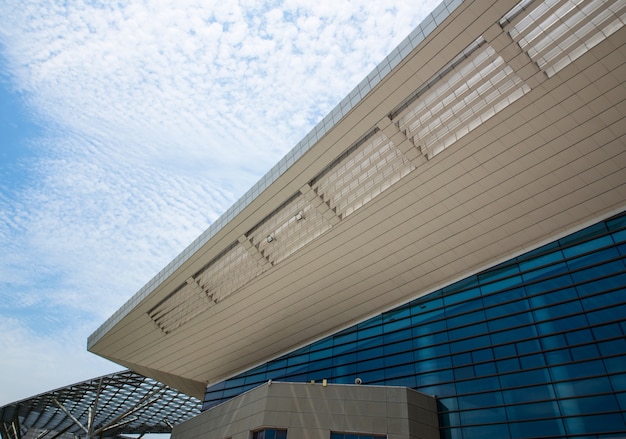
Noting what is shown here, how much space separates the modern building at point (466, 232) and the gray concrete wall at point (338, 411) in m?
0.12

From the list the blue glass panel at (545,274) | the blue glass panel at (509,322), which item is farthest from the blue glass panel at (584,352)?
the blue glass panel at (545,274)

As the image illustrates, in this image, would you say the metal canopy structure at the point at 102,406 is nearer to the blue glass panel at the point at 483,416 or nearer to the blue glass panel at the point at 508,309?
the blue glass panel at the point at 483,416

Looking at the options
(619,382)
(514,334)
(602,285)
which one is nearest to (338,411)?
(514,334)

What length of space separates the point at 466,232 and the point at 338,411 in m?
9.37

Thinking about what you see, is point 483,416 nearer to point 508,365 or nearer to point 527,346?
point 508,365

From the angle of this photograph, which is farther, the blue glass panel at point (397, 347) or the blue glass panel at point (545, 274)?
the blue glass panel at point (397, 347)

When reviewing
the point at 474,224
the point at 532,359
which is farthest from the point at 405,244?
the point at 532,359

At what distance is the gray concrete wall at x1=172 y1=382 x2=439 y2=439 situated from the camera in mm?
17812

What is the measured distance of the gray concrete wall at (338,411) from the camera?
17812 mm

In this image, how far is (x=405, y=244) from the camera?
20953mm

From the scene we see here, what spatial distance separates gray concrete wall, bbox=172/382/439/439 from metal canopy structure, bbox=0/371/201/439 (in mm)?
32299

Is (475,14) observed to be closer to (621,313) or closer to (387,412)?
(621,313)

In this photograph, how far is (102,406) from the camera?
2132 inches

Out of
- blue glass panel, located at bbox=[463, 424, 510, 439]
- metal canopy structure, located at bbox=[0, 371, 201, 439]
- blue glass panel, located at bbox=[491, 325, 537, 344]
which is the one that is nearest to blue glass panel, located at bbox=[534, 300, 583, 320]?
blue glass panel, located at bbox=[491, 325, 537, 344]
